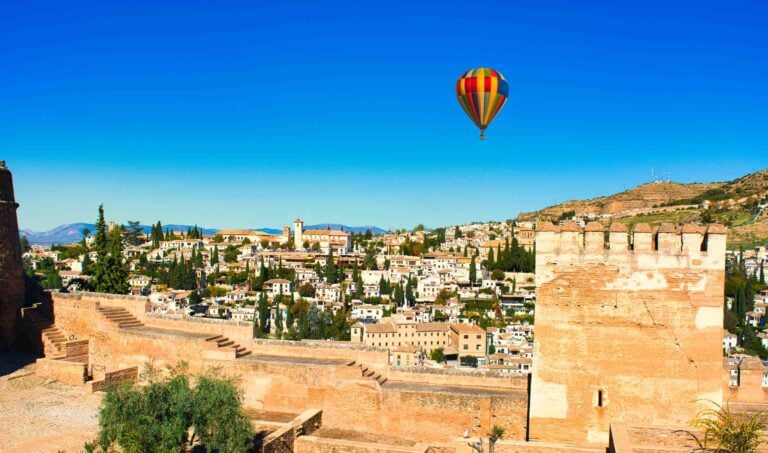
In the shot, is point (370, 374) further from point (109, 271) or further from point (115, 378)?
point (109, 271)

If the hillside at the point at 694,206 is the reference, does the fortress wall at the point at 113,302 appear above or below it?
below

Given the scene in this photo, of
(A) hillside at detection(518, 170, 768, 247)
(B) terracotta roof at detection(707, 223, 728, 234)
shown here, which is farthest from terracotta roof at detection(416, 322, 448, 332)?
(B) terracotta roof at detection(707, 223, 728, 234)

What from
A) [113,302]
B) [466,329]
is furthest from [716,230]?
[466,329]

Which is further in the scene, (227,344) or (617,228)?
(227,344)

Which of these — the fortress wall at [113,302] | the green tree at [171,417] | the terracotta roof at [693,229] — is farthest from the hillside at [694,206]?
the green tree at [171,417]

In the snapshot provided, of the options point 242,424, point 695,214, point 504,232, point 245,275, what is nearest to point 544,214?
point 504,232

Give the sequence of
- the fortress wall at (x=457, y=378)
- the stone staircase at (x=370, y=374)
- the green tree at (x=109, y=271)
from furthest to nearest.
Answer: the green tree at (x=109, y=271)
the stone staircase at (x=370, y=374)
the fortress wall at (x=457, y=378)

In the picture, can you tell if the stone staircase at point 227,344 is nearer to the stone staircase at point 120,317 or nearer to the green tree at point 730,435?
the stone staircase at point 120,317
